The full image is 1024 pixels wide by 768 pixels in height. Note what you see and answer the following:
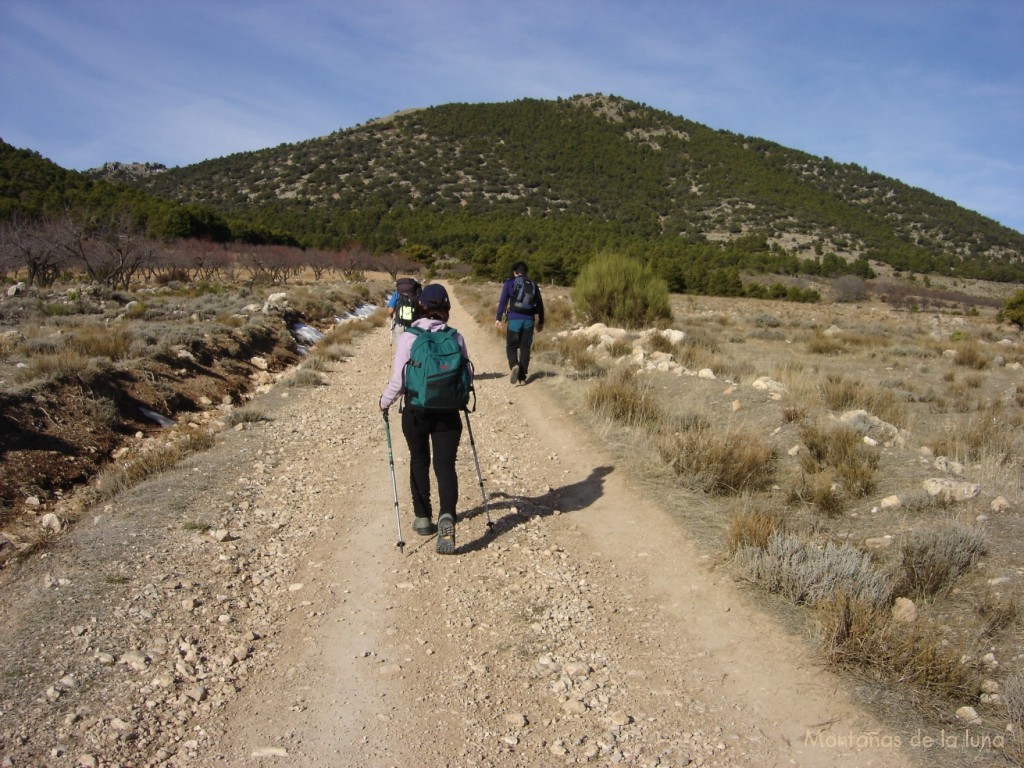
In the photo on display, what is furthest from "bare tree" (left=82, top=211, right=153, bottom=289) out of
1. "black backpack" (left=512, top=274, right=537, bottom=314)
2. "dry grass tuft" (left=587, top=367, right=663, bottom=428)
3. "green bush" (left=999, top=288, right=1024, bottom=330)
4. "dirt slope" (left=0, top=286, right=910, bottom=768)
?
"green bush" (left=999, top=288, right=1024, bottom=330)

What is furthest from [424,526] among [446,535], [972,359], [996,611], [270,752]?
[972,359]

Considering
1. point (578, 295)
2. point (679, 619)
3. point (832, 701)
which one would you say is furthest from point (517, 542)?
point (578, 295)

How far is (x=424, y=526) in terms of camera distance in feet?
17.1

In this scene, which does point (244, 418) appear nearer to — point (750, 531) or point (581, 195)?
point (750, 531)

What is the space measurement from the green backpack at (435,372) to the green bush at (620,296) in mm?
14381

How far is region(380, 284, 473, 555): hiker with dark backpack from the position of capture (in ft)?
15.2

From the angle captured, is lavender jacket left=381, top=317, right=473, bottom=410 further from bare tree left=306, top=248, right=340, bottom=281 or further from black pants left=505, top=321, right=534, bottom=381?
bare tree left=306, top=248, right=340, bottom=281

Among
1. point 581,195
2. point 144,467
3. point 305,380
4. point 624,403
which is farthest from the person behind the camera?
point 581,195

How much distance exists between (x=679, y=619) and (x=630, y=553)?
99cm

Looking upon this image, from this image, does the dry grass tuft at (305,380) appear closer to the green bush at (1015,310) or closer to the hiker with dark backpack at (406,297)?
the hiker with dark backpack at (406,297)

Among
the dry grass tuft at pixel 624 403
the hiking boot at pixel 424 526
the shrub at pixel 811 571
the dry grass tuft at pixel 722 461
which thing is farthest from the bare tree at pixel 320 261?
the shrub at pixel 811 571

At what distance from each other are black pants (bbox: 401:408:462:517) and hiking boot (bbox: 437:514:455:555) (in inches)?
2.4

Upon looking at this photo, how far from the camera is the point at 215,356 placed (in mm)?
13273

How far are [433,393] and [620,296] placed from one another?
48.8 ft
